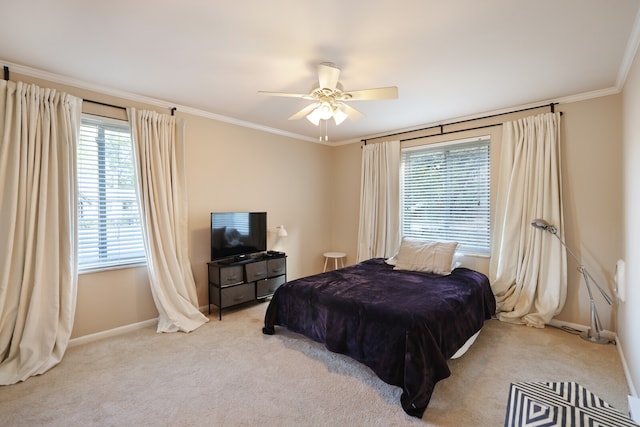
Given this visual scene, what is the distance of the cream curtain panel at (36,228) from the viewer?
2.41m

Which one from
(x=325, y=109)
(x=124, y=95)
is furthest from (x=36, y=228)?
(x=325, y=109)

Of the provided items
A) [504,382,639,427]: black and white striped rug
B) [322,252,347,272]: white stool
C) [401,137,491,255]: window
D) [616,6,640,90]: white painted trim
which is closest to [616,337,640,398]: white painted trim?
[504,382,639,427]: black and white striped rug

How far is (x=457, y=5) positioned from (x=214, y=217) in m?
3.06

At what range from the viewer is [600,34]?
205 cm

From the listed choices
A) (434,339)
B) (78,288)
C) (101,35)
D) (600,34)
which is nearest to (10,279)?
(78,288)

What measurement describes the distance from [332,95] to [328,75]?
0.67 ft

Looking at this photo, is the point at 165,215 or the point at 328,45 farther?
the point at 165,215

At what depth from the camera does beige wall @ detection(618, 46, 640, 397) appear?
2062 mm

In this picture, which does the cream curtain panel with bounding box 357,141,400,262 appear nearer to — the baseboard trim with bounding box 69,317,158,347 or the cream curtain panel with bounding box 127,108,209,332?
the cream curtain panel with bounding box 127,108,209,332

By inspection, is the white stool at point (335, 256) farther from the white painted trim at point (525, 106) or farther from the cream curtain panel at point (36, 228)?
the cream curtain panel at point (36, 228)

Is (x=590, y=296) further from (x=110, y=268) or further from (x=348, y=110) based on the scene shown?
(x=110, y=268)

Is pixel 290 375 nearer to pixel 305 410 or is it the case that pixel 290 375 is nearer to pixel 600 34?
pixel 305 410

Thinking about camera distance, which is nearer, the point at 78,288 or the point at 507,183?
the point at 78,288

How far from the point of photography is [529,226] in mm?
3365
